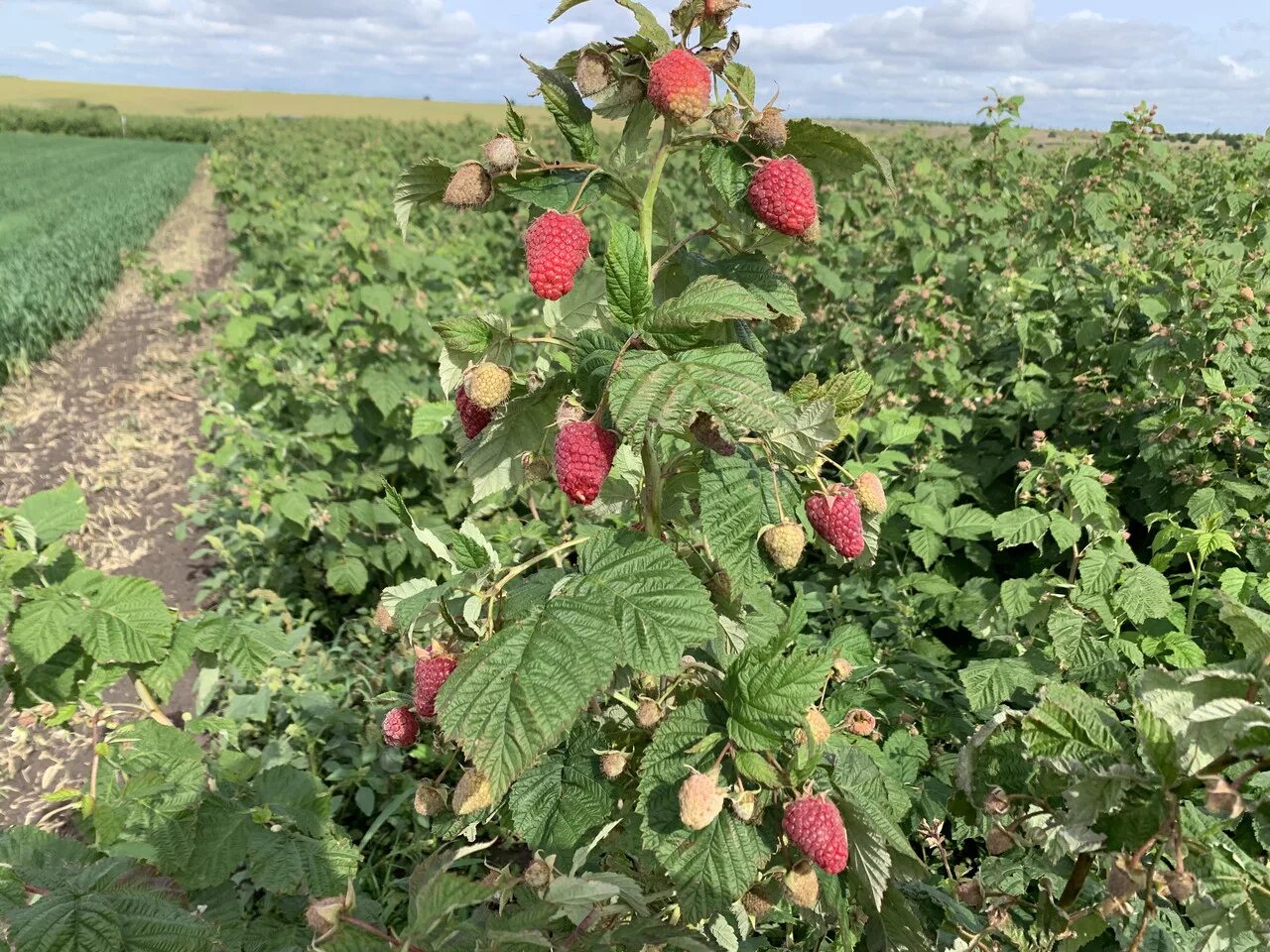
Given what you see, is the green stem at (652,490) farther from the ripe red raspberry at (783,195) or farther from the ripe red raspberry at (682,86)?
the ripe red raspberry at (682,86)

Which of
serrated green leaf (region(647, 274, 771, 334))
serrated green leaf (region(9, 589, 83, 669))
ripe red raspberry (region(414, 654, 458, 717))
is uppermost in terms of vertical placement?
serrated green leaf (region(647, 274, 771, 334))

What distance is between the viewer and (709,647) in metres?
1.55

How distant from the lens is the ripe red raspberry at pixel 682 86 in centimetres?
110

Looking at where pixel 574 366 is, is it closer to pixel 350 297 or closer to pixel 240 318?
pixel 350 297

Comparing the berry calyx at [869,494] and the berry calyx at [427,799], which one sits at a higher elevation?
the berry calyx at [869,494]

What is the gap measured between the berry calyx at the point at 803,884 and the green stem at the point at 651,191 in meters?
0.96

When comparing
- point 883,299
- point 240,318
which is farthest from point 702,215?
point 240,318

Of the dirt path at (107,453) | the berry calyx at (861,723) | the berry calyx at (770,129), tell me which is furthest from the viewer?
the dirt path at (107,453)

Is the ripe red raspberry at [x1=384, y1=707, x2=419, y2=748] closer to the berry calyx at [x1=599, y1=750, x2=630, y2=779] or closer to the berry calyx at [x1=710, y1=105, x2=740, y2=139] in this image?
the berry calyx at [x1=599, y1=750, x2=630, y2=779]

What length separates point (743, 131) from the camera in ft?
4.04

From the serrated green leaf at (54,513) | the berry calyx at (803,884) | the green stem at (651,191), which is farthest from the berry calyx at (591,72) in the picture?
the serrated green leaf at (54,513)

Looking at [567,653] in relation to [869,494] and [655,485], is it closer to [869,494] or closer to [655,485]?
[655,485]

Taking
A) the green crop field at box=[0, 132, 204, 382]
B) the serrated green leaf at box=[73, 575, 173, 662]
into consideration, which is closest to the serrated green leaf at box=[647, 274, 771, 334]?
the serrated green leaf at box=[73, 575, 173, 662]

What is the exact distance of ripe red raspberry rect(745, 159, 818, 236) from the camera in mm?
1146
